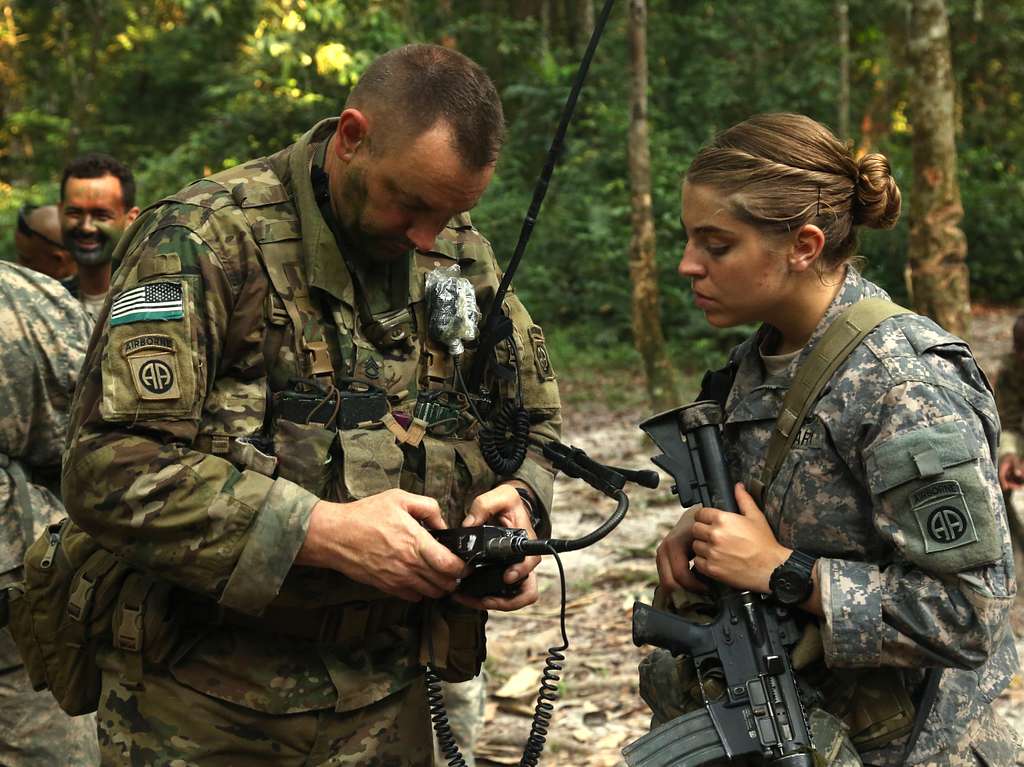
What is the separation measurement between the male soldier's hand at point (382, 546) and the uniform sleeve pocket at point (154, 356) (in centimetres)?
33

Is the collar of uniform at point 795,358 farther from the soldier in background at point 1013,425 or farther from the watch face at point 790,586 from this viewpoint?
the soldier in background at point 1013,425

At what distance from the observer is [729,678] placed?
221 cm

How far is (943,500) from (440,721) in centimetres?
119

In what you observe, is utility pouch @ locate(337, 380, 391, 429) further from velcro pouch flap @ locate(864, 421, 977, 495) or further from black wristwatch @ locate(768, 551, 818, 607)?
velcro pouch flap @ locate(864, 421, 977, 495)

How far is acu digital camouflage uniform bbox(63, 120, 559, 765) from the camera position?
A: 210cm

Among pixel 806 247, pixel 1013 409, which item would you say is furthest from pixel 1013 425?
pixel 806 247

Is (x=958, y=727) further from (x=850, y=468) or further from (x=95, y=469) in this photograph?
(x=95, y=469)

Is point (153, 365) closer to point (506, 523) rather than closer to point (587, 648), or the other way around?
point (506, 523)

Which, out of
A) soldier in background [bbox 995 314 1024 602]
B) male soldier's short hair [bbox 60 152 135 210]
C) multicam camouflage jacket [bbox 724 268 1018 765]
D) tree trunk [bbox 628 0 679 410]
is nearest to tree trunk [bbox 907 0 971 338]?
soldier in background [bbox 995 314 1024 602]

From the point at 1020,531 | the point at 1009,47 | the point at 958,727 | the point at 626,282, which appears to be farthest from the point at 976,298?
the point at 958,727

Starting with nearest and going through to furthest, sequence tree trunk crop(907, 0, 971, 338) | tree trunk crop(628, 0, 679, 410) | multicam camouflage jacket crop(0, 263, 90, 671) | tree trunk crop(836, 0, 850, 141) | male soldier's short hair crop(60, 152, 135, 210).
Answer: multicam camouflage jacket crop(0, 263, 90, 671) → male soldier's short hair crop(60, 152, 135, 210) → tree trunk crop(907, 0, 971, 338) → tree trunk crop(628, 0, 679, 410) → tree trunk crop(836, 0, 850, 141)

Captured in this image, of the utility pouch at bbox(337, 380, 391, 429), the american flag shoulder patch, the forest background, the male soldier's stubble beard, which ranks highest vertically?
the male soldier's stubble beard

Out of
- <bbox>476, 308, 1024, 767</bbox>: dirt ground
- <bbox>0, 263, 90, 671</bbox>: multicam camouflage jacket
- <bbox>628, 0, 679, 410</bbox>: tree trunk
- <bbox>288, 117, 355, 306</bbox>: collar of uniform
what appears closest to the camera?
<bbox>288, 117, 355, 306</bbox>: collar of uniform

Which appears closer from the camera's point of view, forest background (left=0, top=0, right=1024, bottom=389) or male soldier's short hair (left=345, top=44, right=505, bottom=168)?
male soldier's short hair (left=345, top=44, right=505, bottom=168)
